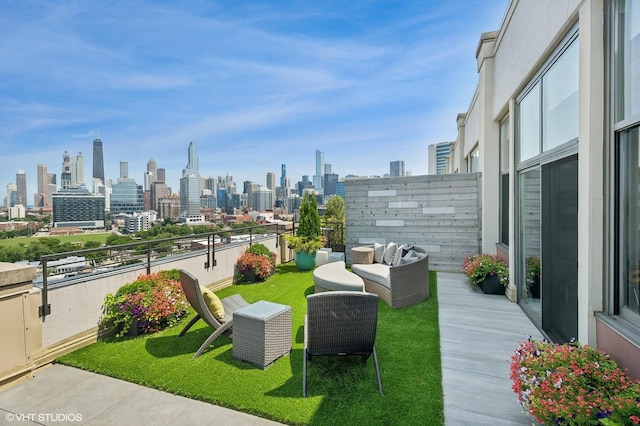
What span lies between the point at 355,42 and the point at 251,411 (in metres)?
9.09

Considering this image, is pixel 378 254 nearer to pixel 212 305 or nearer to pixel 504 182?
pixel 504 182

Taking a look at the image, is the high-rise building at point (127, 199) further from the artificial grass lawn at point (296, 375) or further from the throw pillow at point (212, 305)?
the throw pillow at point (212, 305)

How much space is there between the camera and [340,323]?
2.79 meters

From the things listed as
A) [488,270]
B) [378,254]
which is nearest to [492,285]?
[488,270]

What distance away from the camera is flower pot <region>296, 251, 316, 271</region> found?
26.3 feet

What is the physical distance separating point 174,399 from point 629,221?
3.90 meters

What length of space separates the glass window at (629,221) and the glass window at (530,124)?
206 centimetres

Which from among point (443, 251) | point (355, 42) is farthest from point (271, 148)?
point (443, 251)

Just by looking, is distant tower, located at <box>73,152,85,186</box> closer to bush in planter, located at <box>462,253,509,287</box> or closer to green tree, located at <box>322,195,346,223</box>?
green tree, located at <box>322,195,346,223</box>

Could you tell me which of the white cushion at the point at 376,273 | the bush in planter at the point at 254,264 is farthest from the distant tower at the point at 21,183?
the white cushion at the point at 376,273

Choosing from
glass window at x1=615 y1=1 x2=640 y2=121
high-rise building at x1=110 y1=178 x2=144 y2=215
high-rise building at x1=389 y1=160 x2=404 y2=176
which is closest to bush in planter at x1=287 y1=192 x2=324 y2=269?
glass window at x1=615 y1=1 x2=640 y2=121

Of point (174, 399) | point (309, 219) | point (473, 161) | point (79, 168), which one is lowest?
point (174, 399)

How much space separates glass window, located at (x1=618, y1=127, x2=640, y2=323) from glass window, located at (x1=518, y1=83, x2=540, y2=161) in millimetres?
2058

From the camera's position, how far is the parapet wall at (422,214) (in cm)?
769
